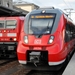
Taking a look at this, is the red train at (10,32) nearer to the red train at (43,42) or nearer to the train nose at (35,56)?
the red train at (43,42)

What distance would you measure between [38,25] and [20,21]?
4.05 metres

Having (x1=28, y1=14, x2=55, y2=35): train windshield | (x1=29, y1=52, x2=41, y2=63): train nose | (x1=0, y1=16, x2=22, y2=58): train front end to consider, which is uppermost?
(x1=28, y1=14, x2=55, y2=35): train windshield

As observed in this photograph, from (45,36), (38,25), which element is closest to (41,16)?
(38,25)

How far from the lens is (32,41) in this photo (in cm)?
846

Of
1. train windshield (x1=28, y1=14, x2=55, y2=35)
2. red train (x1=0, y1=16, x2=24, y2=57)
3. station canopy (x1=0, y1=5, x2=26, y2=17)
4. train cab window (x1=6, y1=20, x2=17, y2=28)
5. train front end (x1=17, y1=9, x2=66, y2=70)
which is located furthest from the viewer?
station canopy (x1=0, y1=5, x2=26, y2=17)

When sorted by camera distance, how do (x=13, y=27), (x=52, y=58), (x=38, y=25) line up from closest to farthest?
1. (x=52, y=58)
2. (x=38, y=25)
3. (x=13, y=27)

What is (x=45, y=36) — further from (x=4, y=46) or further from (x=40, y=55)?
(x=4, y=46)

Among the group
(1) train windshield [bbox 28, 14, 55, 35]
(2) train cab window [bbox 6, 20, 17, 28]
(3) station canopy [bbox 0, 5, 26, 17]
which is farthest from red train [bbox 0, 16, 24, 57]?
(3) station canopy [bbox 0, 5, 26, 17]

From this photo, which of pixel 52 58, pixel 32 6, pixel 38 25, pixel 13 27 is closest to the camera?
pixel 52 58

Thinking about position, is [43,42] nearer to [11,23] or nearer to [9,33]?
[9,33]

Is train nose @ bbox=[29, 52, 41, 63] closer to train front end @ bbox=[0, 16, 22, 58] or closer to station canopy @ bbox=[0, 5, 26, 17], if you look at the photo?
train front end @ bbox=[0, 16, 22, 58]

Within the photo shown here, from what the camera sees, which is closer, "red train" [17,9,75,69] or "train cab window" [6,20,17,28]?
"red train" [17,9,75,69]

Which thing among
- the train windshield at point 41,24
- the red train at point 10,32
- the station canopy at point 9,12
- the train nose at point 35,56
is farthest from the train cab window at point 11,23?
the train nose at point 35,56

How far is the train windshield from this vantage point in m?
8.72
